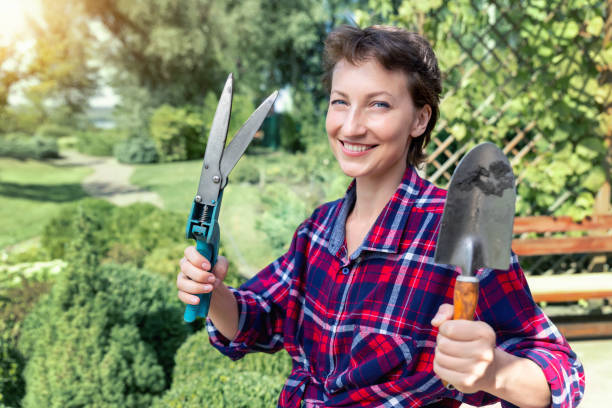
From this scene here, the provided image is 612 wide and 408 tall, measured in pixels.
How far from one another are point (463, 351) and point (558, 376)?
0.24 m

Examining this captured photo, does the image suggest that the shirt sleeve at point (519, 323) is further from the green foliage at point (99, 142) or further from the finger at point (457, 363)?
the green foliage at point (99, 142)

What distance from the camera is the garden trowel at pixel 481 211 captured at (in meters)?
0.85

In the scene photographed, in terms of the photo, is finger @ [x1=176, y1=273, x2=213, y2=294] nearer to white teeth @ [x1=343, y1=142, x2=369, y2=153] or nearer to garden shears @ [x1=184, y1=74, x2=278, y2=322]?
garden shears @ [x1=184, y1=74, x2=278, y2=322]

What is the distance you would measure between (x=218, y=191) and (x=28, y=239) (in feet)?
29.6

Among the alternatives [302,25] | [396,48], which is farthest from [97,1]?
[396,48]

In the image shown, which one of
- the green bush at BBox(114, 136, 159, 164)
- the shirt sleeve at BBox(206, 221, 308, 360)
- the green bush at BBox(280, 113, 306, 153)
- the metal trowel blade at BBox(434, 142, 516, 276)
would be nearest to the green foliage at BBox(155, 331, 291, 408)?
the shirt sleeve at BBox(206, 221, 308, 360)

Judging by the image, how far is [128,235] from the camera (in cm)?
484

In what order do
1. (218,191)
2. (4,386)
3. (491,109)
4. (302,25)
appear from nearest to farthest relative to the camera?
(218,191), (4,386), (491,109), (302,25)

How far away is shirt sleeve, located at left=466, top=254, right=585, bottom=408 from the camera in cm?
96

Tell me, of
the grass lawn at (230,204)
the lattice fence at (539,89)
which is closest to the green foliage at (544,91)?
the lattice fence at (539,89)

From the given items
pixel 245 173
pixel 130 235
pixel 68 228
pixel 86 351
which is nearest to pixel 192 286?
pixel 86 351

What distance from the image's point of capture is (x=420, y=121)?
3.98 ft

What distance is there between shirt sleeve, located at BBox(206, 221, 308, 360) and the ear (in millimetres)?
→ 386

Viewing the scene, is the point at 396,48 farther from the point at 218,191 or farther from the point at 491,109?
the point at 491,109
